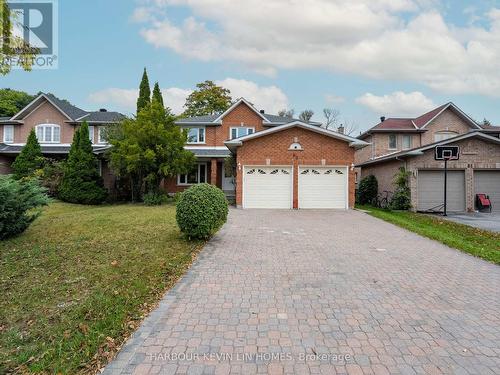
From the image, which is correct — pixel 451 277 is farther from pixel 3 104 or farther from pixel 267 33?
pixel 3 104

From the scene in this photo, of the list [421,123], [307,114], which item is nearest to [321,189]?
[421,123]

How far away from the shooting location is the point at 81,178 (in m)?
18.3

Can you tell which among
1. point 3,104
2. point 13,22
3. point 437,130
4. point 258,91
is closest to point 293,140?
point 13,22

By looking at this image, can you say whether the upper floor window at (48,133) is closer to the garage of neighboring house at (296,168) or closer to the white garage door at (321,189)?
the garage of neighboring house at (296,168)

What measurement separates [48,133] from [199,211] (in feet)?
75.5

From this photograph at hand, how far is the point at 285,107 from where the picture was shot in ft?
165

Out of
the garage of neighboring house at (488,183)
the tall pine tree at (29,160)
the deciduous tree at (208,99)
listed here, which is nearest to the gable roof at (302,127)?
the garage of neighboring house at (488,183)

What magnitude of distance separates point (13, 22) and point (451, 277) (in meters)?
9.25

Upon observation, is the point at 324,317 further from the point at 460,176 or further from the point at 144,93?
the point at 144,93

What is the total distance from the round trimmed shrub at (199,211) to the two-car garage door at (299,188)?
28.6 ft

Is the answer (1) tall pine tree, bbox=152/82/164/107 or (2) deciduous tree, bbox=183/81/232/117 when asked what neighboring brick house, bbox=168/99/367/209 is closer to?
(1) tall pine tree, bbox=152/82/164/107

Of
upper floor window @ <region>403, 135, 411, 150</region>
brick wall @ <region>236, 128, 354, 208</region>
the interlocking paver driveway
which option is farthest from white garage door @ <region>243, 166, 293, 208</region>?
upper floor window @ <region>403, 135, 411, 150</region>

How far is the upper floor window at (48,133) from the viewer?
2436 cm

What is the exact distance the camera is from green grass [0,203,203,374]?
9.86 feet
